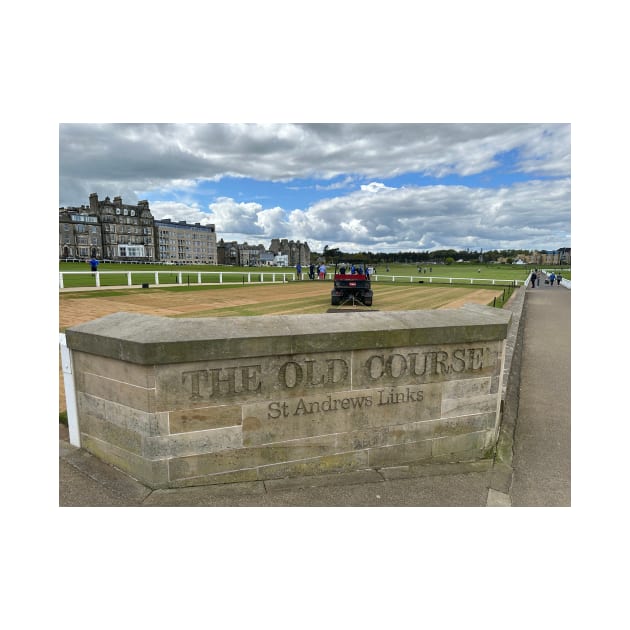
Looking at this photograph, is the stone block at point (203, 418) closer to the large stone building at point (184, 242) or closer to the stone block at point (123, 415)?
the stone block at point (123, 415)

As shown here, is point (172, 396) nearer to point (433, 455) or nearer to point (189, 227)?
point (433, 455)

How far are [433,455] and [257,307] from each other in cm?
1239

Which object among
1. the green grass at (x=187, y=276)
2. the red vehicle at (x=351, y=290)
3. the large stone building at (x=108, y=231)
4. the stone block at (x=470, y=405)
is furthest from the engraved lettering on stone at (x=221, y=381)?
the large stone building at (x=108, y=231)

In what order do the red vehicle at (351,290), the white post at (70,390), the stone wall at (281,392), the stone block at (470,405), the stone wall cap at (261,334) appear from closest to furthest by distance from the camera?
1. the stone wall cap at (261,334)
2. the stone wall at (281,392)
3. the white post at (70,390)
4. the stone block at (470,405)
5. the red vehicle at (351,290)

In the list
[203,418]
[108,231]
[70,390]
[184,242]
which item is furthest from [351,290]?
[184,242]

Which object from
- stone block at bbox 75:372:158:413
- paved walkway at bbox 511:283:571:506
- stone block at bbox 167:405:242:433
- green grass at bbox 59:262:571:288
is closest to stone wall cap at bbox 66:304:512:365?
stone block at bbox 75:372:158:413

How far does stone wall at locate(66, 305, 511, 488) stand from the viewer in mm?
3201

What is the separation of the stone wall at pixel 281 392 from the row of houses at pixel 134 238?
83299 millimetres

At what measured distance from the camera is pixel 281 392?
3420mm

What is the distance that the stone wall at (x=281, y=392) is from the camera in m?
3.20

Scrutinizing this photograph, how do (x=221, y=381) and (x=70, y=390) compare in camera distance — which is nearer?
(x=221, y=381)

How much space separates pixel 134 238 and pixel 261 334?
370 feet

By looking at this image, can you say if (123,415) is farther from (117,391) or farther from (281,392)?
(281,392)

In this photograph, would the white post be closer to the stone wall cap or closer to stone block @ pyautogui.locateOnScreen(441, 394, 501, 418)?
the stone wall cap
